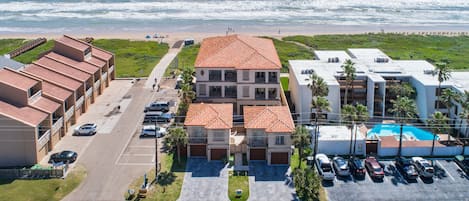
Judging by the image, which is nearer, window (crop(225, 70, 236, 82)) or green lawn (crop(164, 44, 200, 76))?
window (crop(225, 70, 236, 82))

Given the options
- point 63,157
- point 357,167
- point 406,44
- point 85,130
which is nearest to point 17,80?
point 85,130

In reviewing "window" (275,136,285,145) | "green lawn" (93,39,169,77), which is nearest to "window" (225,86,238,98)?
"window" (275,136,285,145)

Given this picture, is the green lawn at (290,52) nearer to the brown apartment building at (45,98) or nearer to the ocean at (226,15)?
the ocean at (226,15)

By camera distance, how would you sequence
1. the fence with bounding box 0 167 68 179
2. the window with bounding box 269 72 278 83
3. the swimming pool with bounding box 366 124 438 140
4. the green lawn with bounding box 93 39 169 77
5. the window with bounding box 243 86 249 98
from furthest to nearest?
the green lawn with bounding box 93 39 169 77
the window with bounding box 243 86 249 98
the window with bounding box 269 72 278 83
the swimming pool with bounding box 366 124 438 140
the fence with bounding box 0 167 68 179

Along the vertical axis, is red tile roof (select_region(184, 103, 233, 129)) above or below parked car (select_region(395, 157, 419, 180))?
above

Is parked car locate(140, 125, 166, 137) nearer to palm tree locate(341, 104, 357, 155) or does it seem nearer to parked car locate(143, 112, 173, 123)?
parked car locate(143, 112, 173, 123)

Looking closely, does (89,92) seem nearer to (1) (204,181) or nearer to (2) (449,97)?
(1) (204,181)

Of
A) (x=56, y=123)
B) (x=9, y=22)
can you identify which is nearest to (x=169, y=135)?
(x=56, y=123)

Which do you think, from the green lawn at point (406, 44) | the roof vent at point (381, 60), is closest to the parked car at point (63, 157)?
the roof vent at point (381, 60)
